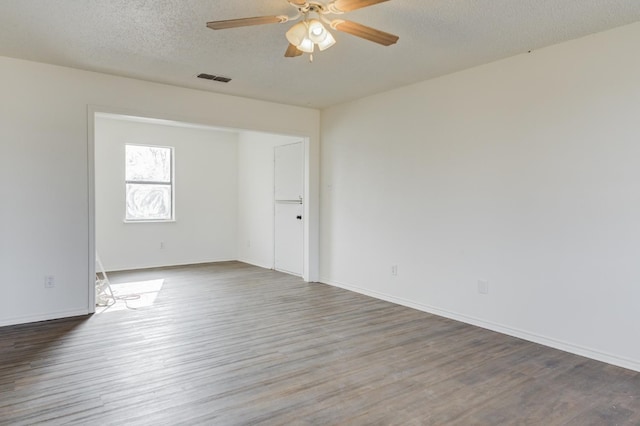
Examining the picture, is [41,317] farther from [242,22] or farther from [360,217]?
[360,217]

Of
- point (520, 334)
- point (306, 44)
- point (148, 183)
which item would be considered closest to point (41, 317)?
point (148, 183)

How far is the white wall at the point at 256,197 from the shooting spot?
21.9 ft


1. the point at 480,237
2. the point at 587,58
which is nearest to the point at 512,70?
the point at 587,58

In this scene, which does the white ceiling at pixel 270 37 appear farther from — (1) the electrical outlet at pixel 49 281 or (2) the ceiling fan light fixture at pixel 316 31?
(1) the electrical outlet at pixel 49 281

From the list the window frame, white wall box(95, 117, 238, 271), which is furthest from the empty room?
the window frame

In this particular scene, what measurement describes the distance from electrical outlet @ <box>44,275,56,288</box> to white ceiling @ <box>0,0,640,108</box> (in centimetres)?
208

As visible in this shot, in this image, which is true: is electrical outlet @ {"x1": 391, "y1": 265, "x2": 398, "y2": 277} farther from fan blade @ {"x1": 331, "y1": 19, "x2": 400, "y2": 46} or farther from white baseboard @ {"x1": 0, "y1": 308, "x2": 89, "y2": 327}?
white baseboard @ {"x1": 0, "y1": 308, "x2": 89, "y2": 327}

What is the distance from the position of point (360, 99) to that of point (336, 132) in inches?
23.8

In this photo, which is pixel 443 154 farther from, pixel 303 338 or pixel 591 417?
pixel 591 417

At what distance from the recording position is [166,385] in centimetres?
246

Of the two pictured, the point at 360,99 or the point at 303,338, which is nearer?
the point at 303,338

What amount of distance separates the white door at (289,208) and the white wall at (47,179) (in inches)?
95.5

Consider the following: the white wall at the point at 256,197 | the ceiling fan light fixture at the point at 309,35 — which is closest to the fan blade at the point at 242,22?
the ceiling fan light fixture at the point at 309,35

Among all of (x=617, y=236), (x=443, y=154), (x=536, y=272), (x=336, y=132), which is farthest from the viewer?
(x=336, y=132)
